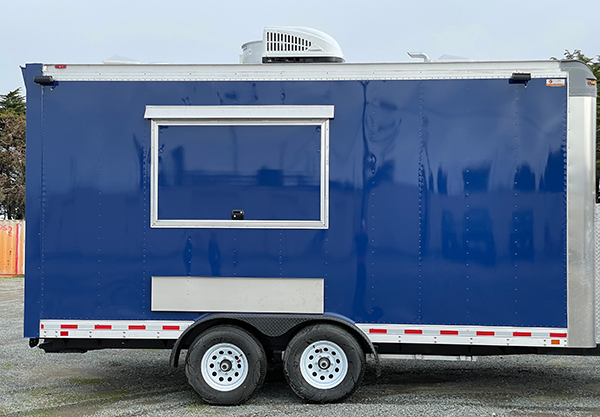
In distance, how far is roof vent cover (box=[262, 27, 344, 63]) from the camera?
577 centimetres

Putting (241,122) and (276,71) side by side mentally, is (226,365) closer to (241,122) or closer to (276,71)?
(241,122)

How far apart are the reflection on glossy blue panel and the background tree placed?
33398mm

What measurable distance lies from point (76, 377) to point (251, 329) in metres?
2.46

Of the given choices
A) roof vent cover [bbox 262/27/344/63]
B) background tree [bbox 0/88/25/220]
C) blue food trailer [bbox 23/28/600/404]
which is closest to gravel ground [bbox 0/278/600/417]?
blue food trailer [bbox 23/28/600/404]

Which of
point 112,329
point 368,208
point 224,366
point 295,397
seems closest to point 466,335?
point 368,208

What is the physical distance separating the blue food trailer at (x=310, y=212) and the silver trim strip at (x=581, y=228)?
0.05 feet

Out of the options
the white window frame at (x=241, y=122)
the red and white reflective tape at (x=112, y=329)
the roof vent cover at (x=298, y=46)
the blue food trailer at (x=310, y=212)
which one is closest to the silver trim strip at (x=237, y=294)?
the blue food trailer at (x=310, y=212)

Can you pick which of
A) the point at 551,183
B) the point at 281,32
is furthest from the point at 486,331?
the point at 281,32

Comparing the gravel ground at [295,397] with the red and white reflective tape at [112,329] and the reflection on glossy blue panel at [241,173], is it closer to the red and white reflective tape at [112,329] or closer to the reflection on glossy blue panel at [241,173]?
the red and white reflective tape at [112,329]

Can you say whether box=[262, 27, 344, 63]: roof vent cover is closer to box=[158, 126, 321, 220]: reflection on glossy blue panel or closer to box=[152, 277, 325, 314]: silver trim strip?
box=[158, 126, 321, 220]: reflection on glossy blue panel

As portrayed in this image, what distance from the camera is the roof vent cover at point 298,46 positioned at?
577cm

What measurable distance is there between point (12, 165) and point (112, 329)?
114 feet

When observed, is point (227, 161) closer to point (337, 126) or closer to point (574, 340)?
point (337, 126)

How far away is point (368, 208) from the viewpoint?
5488 mm
